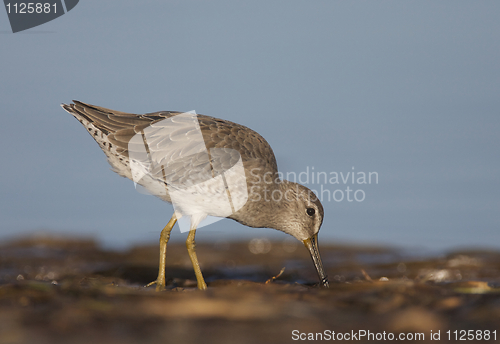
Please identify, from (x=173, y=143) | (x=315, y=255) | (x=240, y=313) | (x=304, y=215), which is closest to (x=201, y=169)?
(x=173, y=143)

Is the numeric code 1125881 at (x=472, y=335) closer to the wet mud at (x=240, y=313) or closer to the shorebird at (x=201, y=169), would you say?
the wet mud at (x=240, y=313)

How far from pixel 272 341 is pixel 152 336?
716 millimetres

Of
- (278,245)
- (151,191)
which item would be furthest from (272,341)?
(278,245)

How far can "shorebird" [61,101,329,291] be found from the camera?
707cm

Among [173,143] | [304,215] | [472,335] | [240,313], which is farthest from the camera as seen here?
[304,215]

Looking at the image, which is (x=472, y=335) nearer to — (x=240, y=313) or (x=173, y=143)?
(x=240, y=313)

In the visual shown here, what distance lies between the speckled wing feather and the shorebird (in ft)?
0.05

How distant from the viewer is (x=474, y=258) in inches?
350

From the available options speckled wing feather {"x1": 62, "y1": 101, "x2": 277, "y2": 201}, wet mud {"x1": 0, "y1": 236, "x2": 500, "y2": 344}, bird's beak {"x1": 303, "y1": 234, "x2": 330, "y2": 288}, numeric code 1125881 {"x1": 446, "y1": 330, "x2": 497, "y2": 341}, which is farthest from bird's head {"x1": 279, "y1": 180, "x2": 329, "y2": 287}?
numeric code 1125881 {"x1": 446, "y1": 330, "x2": 497, "y2": 341}

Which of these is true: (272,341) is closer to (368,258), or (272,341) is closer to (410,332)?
(410,332)

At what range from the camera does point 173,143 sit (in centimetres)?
729

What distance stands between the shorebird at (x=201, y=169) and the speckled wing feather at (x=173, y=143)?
0.05 feet

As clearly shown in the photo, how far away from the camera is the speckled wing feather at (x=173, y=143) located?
7.09 metres

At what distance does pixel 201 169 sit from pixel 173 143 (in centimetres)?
67
